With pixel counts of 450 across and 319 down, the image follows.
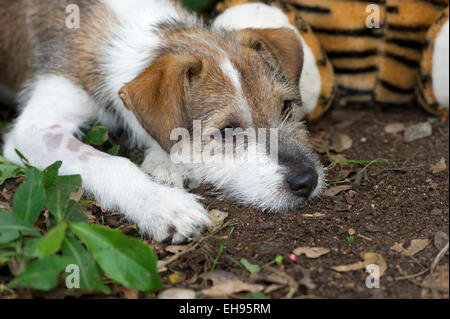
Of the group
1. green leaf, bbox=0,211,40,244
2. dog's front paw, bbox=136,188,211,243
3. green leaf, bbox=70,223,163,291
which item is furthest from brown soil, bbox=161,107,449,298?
green leaf, bbox=0,211,40,244

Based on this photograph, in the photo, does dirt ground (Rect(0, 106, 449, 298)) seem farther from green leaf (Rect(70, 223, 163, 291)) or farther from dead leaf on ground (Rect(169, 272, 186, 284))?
green leaf (Rect(70, 223, 163, 291))

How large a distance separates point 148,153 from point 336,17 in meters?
2.30

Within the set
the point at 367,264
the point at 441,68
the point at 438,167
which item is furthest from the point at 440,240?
the point at 441,68

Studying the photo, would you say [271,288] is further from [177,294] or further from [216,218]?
[216,218]

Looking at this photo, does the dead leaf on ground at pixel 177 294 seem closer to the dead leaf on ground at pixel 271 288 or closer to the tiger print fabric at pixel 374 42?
the dead leaf on ground at pixel 271 288

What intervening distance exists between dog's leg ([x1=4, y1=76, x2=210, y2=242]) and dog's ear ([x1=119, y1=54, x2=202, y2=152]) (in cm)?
39

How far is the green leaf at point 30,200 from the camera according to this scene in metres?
3.22

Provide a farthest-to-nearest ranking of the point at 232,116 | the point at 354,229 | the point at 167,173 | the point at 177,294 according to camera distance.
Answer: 1. the point at 167,173
2. the point at 232,116
3. the point at 354,229
4. the point at 177,294

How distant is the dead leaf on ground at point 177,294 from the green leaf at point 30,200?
2.92 feet

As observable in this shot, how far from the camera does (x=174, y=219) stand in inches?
142

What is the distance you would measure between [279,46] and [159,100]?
1.17 m

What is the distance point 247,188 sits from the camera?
379 cm
